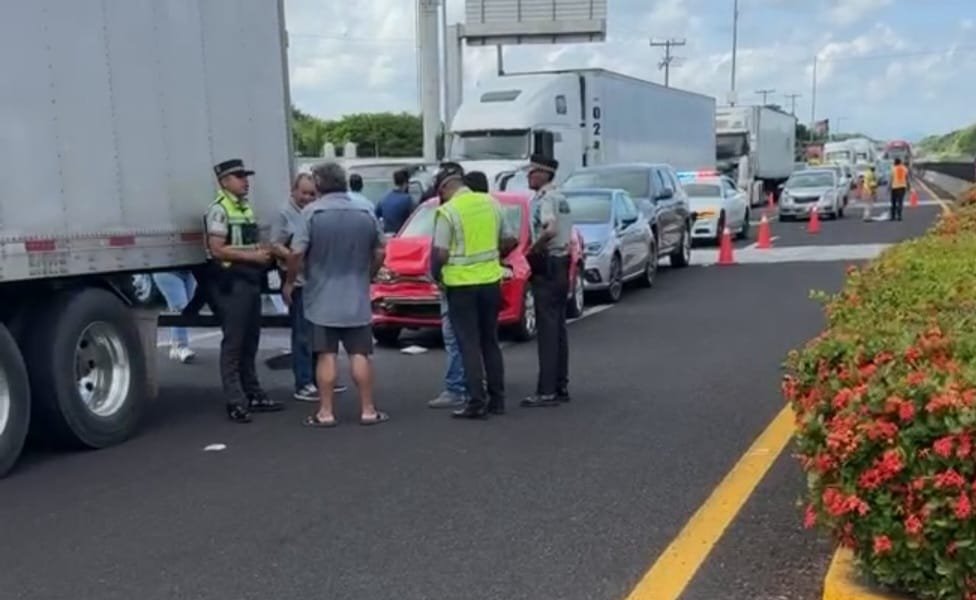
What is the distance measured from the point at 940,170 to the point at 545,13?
3337 cm

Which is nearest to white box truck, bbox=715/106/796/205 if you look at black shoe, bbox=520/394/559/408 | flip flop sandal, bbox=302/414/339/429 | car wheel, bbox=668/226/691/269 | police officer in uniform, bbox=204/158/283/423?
car wheel, bbox=668/226/691/269

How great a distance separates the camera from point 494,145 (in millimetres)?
26219

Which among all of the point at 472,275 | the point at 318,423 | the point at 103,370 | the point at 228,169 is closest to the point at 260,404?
the point at 318,423

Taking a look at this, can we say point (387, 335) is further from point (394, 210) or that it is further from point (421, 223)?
point (394, 210)

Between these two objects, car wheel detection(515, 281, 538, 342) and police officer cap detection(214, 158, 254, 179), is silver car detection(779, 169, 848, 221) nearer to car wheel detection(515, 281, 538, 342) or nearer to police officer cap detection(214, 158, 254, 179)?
car wheel detection(515, 281, 538, 342)

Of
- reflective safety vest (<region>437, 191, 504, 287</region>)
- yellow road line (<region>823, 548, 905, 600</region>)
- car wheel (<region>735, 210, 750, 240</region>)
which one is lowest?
car wheel (<region>735, 210, 750, 240</region>)

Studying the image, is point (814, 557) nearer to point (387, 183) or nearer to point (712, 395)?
point (712, 395)

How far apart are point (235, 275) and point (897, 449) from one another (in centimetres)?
560

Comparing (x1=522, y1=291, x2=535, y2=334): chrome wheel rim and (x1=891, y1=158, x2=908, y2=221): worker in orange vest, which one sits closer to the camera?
(x1=522, y1=291, x2=535, y2=334): chrome wheel rim

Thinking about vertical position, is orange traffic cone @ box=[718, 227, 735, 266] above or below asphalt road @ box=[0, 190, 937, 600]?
below

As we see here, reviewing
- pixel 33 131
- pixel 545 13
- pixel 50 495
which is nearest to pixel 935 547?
pixel 50 495

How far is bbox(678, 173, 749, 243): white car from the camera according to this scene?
25812mm

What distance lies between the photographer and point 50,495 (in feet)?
22.4

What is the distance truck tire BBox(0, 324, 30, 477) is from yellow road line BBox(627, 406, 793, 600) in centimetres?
401
